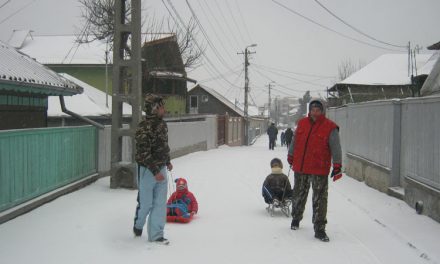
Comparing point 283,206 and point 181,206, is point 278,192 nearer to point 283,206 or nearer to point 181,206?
point 283,206

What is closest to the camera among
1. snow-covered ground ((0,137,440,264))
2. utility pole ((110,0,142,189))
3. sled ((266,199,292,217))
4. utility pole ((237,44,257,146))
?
snow-covered ground ((0,137,440,264))

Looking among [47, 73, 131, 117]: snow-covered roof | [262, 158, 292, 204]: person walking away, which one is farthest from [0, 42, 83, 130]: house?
[47, 73, 131, 117]: snow-covered roof

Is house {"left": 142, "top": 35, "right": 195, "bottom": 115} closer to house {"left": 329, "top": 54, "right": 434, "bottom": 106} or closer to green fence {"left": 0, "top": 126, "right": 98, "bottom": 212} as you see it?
house {"left": 329, "top": 54, "right": 434, "bottom": 106}

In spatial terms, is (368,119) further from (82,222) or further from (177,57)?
(177,57)

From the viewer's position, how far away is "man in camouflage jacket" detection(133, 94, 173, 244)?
18.6 ft

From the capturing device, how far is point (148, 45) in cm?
3225

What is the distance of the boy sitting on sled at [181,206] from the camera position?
703 centimetres

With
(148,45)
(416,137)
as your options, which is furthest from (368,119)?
(148,45)

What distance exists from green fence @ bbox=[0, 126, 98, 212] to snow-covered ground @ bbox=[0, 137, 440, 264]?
34 cm

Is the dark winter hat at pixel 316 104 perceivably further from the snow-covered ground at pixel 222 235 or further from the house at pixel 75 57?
the house at pixel 75 57

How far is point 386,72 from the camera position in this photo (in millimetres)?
35875

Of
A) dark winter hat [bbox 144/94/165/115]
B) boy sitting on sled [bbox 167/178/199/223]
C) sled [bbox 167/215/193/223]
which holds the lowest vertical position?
sled [bbox 167/215/193/223]

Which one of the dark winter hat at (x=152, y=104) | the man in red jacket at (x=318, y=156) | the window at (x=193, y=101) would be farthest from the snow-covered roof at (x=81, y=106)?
the window at (x=193, y=101)

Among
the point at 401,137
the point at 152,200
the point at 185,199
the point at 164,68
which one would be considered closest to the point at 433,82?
the point at 401,137
